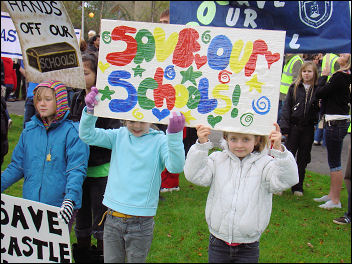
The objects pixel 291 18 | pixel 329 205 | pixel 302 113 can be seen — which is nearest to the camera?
pixel 291 18

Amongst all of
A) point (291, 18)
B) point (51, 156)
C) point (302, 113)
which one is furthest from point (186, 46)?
point (302, 113)

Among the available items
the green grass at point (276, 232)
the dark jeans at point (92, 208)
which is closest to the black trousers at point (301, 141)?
the green grass at point (276, 232)

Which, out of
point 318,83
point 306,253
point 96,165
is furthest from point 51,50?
point 318,83

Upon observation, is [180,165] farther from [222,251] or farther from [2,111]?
[2,111]

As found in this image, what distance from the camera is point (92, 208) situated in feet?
11.3

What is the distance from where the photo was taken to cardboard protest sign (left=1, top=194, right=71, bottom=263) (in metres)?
2.89

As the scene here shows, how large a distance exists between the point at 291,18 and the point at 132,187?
81.1 inches

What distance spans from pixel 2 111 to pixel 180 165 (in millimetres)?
2757

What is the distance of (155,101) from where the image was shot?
2627 mm

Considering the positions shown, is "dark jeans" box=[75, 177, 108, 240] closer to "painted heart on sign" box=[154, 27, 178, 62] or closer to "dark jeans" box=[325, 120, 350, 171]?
"painted heart on sign" box=[154, 27, 178, 62]

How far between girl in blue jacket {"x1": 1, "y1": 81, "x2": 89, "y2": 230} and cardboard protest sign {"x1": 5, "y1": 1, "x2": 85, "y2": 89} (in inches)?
9.6

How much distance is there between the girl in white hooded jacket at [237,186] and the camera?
2.55 m

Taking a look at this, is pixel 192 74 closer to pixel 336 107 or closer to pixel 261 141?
pixel 261 141

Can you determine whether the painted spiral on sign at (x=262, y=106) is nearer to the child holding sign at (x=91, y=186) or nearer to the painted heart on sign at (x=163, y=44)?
the painted heart on sign at (x=163, y=44)
